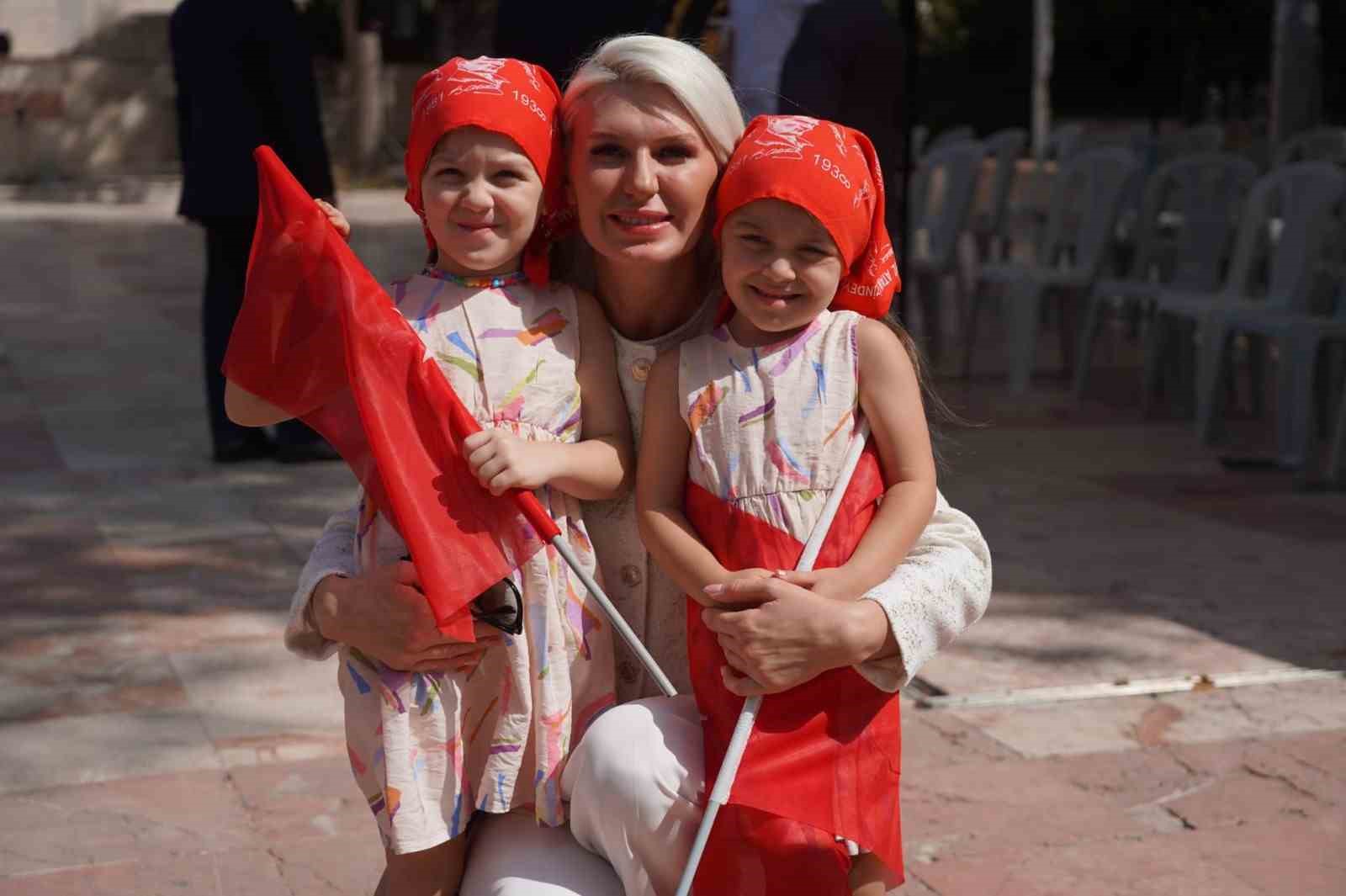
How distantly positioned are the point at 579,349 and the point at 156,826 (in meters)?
1.69

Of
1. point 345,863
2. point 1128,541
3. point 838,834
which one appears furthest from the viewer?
point 1128,541

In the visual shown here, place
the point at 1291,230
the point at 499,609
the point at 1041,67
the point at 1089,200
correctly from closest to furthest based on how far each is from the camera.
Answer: the point at 499,609 → the point at 1291,230 → the point at 1089,200 → the point at 1041,67

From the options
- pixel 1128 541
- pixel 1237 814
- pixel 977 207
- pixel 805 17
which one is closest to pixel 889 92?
pixel 805 17

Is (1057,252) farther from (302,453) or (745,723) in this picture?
(745,723)

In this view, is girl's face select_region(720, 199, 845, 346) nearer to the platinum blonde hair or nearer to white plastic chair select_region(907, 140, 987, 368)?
the platinum blonde hair

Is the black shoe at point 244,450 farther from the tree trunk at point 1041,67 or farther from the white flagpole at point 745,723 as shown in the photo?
the tree trunk at point 1041,67

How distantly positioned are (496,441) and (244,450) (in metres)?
5.08

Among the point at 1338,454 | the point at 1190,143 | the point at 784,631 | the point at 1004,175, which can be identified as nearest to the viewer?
the point at 784,631

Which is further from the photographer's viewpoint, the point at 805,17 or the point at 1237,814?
the point at 805,17

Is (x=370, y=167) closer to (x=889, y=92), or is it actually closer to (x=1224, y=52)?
(x=1224, y=52)

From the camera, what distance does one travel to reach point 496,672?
235cm

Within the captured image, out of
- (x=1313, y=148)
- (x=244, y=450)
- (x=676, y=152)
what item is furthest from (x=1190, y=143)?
(x=676, y=152)

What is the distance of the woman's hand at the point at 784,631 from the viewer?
216 centimetres

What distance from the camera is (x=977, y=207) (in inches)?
422
